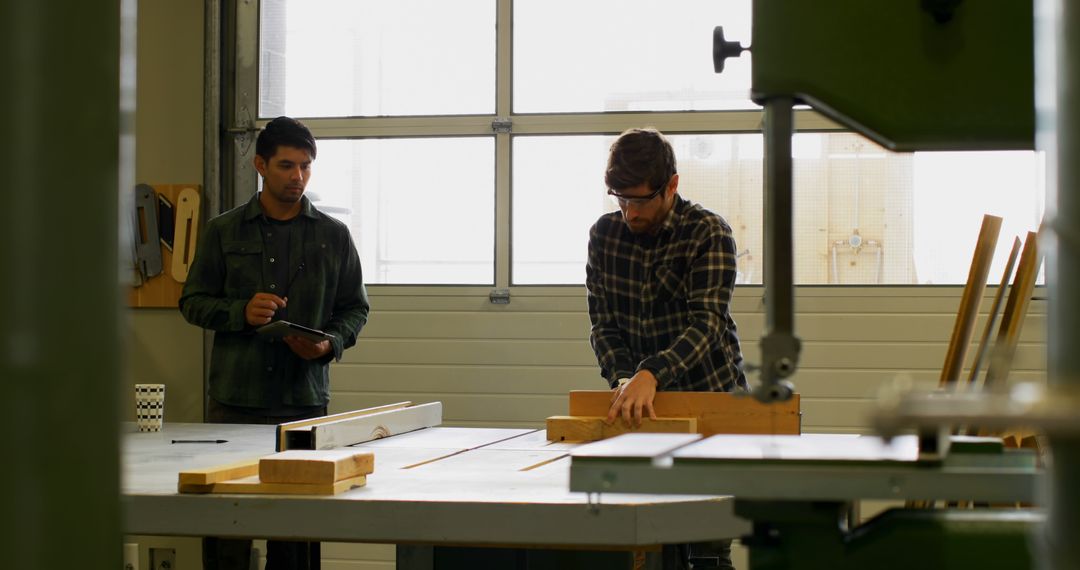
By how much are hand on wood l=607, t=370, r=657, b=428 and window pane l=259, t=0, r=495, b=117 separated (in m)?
2.67

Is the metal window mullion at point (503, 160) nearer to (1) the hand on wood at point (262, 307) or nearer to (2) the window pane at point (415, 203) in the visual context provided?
(2) the window pane at point (415, 203)

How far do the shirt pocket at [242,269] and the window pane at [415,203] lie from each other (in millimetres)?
1606

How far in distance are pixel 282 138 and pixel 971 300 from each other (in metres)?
2.27

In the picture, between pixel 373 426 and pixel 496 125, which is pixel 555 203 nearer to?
pixel 496 125

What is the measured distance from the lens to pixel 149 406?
3.18 meters

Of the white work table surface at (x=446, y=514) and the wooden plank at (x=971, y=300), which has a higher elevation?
the wooden plank at (x=971, y=300)

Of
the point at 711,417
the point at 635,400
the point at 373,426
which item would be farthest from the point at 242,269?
the point at 711,417

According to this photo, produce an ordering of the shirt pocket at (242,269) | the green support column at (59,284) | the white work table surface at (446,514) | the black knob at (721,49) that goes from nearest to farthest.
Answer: the green support column at (59,284), the black knob at (721,49), the white work table surface at (446,514), the shirt pocket at (242,269)

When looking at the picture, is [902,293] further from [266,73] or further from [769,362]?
[769,362]

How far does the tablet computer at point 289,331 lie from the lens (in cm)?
315

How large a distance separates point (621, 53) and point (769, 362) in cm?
394

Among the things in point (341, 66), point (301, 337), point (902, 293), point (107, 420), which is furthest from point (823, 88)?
point (341, 66)

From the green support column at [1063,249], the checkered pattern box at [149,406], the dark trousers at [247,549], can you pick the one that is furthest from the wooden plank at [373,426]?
the green support column at [1063,249]

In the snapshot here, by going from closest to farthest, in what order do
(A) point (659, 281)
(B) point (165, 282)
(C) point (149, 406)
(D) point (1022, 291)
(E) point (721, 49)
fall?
(E) point (721, 49) → (D) point (1022, 291) → (A) point (659, 281) → (C) point (149, 406) → (B) point (165, 282)
